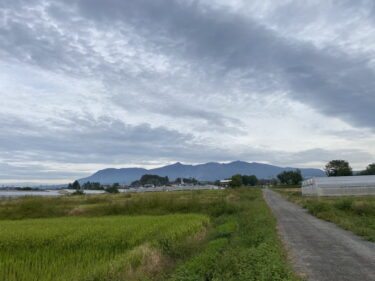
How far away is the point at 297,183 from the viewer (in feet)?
481

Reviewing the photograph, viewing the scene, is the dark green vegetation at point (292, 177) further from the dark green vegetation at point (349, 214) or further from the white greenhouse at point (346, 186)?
the dark green vegetation at point (349, 214)

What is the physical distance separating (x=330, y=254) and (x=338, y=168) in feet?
466

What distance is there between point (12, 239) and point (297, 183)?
492ft

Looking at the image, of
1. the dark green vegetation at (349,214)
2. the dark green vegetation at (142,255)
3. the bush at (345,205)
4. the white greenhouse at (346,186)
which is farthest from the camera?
the white greenhouse at (346,186)

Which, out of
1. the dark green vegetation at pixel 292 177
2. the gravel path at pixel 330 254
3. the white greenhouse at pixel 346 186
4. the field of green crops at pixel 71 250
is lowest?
the gravel path at pixel 330 254

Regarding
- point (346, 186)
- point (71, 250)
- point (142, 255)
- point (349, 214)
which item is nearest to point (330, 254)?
point (142, 255)

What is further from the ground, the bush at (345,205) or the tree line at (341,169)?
the tree line at (341,169)

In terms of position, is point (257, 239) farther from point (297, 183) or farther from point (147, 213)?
point (297, 183)

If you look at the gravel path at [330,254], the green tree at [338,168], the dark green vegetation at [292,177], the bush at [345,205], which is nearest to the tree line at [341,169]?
the green tree at [338,168]

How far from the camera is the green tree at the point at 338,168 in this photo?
422 feet

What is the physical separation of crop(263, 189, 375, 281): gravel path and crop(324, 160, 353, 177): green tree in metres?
129

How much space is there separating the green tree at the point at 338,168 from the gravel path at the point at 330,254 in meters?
129

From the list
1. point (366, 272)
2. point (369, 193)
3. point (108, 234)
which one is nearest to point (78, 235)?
point (108, 234)

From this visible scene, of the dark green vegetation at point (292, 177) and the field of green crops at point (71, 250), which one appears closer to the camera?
the field of green crops at point (71, 250)
